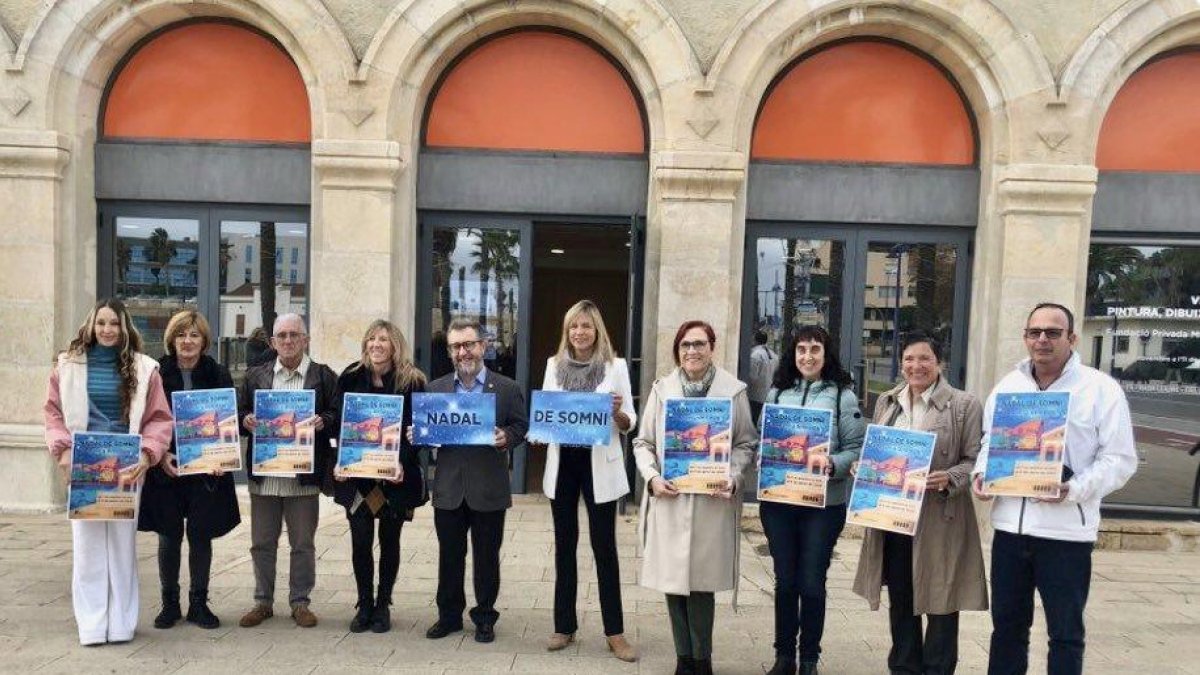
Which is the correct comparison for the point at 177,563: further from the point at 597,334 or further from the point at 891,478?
the point at 891,478

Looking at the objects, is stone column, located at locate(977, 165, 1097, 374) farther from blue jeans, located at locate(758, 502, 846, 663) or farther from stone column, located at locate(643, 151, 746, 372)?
blue jeans, located at locate(758, 502, 846, 663)

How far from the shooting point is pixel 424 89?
7598mm

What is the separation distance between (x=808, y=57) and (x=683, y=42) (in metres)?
1.39

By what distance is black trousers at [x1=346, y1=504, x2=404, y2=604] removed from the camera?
15.8 feet

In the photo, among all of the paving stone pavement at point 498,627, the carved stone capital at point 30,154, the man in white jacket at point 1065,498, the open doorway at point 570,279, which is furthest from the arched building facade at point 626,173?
the man in white jacket at point 1065,498

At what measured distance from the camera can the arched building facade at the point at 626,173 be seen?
720 centimetres

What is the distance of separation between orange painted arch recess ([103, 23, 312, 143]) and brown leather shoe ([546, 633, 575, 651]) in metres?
5.43

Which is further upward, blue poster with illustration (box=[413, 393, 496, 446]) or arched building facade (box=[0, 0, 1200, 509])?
arched building facade (box=[0, 0, 1200, 509])

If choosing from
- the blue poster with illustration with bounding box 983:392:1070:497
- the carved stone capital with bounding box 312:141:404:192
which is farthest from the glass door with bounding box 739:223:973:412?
the blue poster with illustration with bounding box 983:392:1070:497

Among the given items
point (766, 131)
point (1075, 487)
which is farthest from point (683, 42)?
point (1075, 487)

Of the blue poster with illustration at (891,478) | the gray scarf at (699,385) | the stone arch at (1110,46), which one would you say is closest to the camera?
the blue poster with illustration at (891,478)

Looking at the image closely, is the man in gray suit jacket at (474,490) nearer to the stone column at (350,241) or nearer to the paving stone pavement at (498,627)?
the paving stone pavement at (498,627)

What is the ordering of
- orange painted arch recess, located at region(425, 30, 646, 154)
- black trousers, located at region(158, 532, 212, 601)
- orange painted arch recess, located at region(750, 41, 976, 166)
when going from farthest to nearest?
1. orange painted arch recess, located at region(425, 30, 646, 154)
2. orange painted arch recess, located at region(750, 41, 976, 166)
3. black trousers, located at region(158, 532, 212, 601)

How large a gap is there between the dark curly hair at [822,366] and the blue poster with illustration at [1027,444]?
81 centimetres
